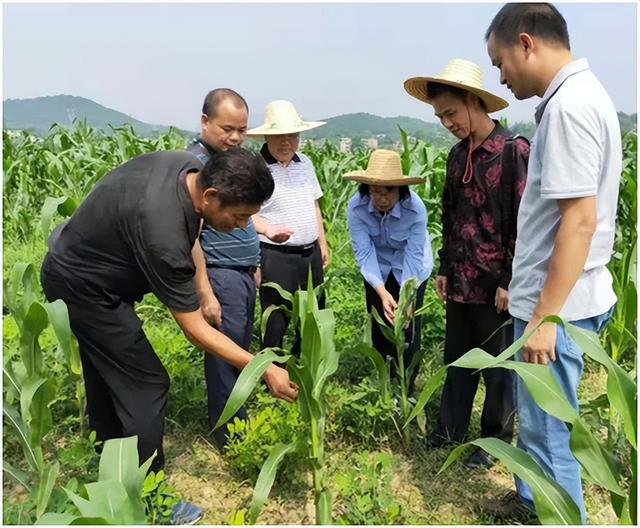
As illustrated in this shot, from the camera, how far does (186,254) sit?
1.86 meters

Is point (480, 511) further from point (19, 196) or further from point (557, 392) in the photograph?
point (19, 196)

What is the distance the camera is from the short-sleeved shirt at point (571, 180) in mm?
1515

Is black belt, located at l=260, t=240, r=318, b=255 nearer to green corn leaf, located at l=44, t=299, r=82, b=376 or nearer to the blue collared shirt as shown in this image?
the blue collared shirt

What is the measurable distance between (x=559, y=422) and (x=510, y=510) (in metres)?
0.61

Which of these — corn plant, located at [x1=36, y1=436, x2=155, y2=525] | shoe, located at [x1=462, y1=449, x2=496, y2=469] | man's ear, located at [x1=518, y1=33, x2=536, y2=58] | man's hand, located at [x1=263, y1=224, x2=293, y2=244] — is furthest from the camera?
man's hand, located at [x1=263, y1=224, x2=293, y2=244]

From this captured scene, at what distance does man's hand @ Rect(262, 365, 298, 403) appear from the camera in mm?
1982

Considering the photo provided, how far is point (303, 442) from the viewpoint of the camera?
2018 mm

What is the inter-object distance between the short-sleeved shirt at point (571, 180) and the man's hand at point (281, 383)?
815 mm

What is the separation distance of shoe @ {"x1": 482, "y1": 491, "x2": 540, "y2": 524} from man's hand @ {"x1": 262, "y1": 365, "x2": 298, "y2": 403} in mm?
946

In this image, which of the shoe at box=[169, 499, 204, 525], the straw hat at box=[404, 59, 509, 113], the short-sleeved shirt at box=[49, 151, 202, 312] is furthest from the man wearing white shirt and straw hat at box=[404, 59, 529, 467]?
the shoe at box=[169, 499, 204, 525]

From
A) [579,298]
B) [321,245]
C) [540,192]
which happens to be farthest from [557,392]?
[321,245]

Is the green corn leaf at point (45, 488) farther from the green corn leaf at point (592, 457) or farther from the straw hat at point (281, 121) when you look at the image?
the straw hat at point (281, 121)

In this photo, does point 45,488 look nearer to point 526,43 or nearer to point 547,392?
point 547,392

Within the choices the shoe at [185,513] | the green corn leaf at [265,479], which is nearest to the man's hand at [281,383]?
the green corn leaf at [265,479]
